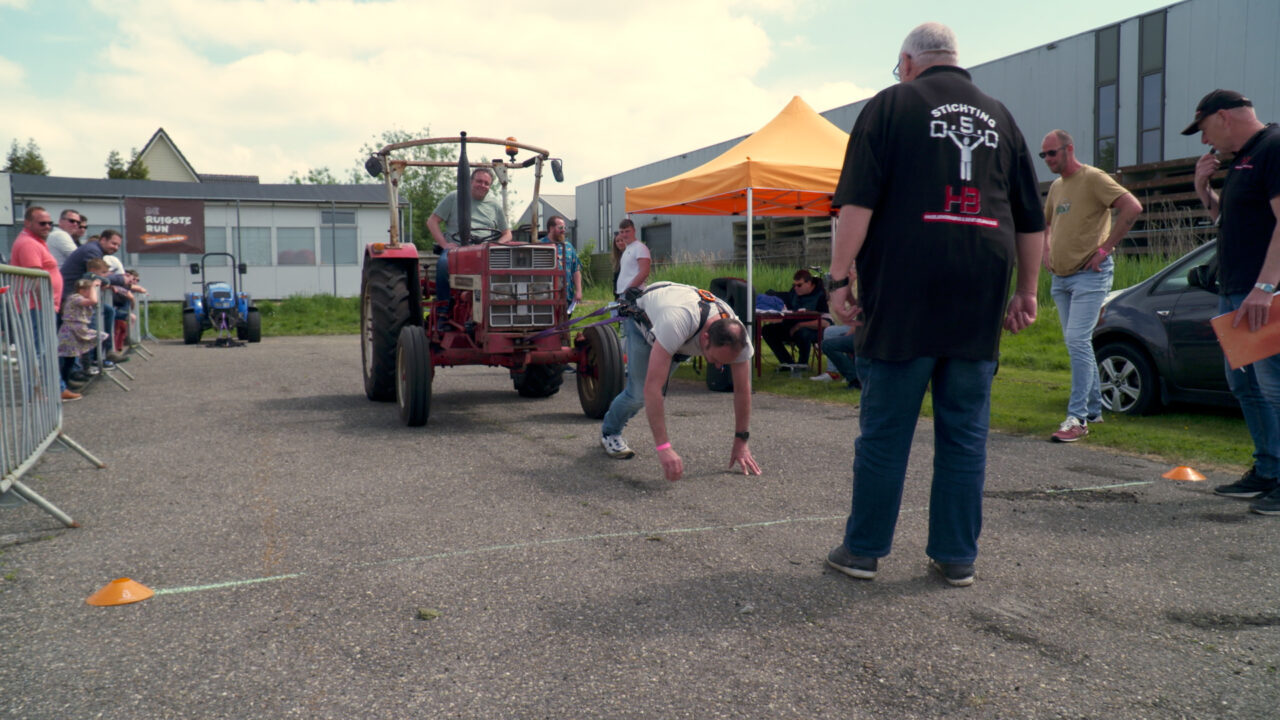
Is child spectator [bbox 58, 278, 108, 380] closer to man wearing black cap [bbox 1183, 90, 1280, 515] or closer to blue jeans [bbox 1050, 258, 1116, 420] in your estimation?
blue jeans [bbox 1050, 258, 1116, 420]

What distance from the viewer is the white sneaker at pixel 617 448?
5.84 meters

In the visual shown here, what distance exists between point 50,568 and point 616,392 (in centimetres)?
423

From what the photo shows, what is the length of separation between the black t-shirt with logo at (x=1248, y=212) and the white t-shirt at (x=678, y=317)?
2504 mm

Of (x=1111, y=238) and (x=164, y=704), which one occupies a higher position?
(x=1111, y=238)

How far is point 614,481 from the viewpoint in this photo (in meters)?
5.22

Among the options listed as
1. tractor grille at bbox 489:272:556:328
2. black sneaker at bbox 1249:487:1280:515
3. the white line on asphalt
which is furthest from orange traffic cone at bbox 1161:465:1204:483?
tractor grille at bbox 489:272:556:328

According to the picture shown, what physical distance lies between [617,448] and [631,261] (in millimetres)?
5019

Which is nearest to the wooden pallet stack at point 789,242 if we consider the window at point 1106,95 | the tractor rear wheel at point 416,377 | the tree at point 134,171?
the window at point 1106,95

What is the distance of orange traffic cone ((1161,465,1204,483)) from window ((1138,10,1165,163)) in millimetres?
11334

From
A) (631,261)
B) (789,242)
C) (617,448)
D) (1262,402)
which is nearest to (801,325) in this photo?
(631,261)

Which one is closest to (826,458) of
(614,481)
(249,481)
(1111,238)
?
(614,481)

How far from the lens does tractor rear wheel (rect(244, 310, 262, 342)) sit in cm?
1894

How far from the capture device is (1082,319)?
646 cm

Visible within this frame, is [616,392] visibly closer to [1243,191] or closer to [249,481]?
[249,481]
